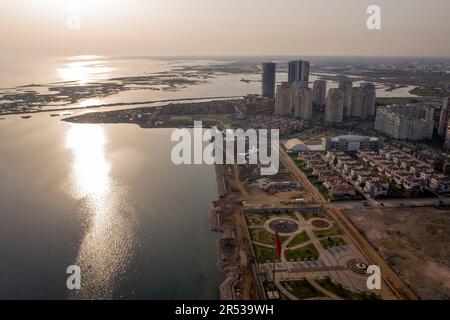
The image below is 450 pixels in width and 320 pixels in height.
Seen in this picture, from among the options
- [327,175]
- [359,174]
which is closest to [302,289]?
[327,175]

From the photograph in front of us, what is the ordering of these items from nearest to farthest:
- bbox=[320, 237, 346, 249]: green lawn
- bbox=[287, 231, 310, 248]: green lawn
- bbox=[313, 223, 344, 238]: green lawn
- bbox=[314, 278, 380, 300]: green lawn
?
bbox=[314, 278, 380, 300]: green lawn, bbox=[320, 237, 346, 249]: green lawn, bbox=[287, 231, 310, 248]: green lawn, bbox=[313, 223, 344, 238]: green lawn

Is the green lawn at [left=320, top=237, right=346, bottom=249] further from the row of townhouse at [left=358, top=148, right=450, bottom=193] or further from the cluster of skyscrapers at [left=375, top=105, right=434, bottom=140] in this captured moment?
the cluster of skyscrapers at [left=375, top=105, right=434, bottom=140]

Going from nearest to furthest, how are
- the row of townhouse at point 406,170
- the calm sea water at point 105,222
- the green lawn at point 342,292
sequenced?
the green lawn at point 342,292
the calm sea water at point 105,222
the row of townhouse at point 406,170

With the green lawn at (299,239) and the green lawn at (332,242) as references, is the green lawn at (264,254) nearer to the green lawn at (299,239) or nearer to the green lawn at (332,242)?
the green lawn at (299,239)

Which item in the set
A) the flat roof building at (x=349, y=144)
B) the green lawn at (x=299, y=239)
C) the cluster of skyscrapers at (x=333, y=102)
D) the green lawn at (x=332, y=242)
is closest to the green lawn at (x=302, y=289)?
the green lawn at (x=299, y=239)

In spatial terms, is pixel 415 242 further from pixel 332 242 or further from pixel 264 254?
pixel 264 254

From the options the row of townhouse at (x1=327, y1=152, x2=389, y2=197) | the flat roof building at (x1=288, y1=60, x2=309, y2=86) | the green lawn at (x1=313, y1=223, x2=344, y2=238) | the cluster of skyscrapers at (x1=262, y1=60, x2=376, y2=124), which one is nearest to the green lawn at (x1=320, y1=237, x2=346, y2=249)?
the green lawn at (x1=313, y1=223, x2=344, y2=238)
